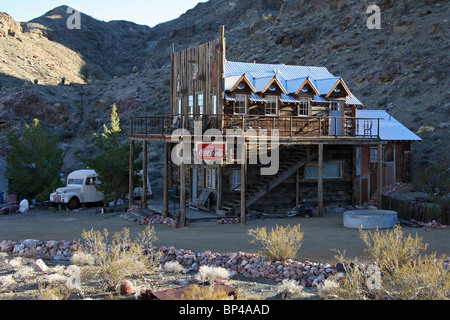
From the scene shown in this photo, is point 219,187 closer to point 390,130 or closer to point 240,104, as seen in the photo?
point 240,104

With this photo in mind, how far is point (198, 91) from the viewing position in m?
23.6

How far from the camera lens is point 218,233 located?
1822 cm

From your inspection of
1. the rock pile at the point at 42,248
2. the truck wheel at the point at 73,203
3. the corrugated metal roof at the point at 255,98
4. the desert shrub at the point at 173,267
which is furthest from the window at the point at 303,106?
the truck wheel at the point at 73,203

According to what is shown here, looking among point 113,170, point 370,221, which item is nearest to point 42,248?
point 113,170

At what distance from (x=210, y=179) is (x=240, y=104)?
417 centimetres

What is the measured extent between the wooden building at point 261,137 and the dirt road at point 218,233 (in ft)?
4.93

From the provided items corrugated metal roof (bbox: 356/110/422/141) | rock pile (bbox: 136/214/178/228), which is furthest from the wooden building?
corrugated metal roof (bbox: 356/110/422/141)

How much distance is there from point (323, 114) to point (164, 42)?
73168 mm

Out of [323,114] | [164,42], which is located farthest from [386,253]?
[164,42]

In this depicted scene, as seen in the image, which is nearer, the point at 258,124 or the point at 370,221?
the point at 370,221

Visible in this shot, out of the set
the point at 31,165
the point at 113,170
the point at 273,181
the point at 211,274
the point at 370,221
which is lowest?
the point at 211,274

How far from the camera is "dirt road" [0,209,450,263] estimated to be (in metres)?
14.9
